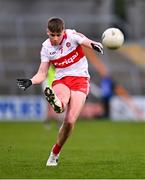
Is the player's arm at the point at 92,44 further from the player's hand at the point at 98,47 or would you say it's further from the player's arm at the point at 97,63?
the player's arm at the point at 97,63

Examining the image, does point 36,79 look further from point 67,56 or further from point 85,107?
point 85,107

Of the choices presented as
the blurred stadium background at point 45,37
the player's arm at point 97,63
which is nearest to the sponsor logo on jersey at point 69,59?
the blurred stadium background at point 45,37

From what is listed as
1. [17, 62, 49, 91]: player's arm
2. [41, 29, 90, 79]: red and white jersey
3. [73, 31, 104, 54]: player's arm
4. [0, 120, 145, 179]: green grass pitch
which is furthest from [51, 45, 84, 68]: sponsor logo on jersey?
[0, 120, 145, 179]: green grass pitch

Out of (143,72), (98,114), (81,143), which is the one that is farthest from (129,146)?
(143,72)

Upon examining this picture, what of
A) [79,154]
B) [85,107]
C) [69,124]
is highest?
[69,124]

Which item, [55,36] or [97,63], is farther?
[97,63]

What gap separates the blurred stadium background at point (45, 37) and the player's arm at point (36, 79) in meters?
20.1

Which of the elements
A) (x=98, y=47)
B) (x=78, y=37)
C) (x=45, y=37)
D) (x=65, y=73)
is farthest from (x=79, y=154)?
(x=45, y=37)

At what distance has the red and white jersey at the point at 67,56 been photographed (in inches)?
488

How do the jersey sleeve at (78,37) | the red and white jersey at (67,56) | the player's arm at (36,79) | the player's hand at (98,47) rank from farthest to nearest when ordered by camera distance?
1. the red and white jersey at (67,56)
2. the jersey sleeve at (78,37)
3. the player's arm at (36,79)
4. the player's hand at (98,47)

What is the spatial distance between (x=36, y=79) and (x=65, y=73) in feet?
1.86

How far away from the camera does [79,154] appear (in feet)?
49.0

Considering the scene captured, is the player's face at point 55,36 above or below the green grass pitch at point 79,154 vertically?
above

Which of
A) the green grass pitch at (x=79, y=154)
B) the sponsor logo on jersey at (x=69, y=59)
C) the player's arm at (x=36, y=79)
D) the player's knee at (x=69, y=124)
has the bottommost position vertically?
the green grass pitch at (x=79, y=154)
